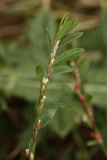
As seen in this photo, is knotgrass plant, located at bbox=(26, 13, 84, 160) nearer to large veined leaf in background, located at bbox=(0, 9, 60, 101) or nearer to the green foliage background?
the green foliage background

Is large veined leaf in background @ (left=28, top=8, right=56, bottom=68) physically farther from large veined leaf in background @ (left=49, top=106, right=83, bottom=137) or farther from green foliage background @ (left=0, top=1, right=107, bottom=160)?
large veined leaf in background @ (left=49, top=106, right=83, bottom=137)

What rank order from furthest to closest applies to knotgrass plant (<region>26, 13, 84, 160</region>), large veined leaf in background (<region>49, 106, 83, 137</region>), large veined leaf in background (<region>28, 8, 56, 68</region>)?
large veined leaf in background (<region>28, 8, 56, 68</region>)
large veined leaf in background (<region>49, 106, 83, 137</region>)
knotgrass plant (<region>26, 13, 84, 160</region>)

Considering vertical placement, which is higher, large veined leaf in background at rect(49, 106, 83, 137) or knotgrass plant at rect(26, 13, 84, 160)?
knotgrass plant at rect(26, 13, 84, 160)

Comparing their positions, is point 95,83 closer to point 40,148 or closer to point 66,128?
point 66,128

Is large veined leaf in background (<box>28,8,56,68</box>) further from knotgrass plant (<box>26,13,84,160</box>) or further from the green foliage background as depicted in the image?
knotgrass plant (<box>26,13,84,160</box>)

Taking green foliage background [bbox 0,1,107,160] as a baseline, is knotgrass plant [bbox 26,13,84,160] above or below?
above

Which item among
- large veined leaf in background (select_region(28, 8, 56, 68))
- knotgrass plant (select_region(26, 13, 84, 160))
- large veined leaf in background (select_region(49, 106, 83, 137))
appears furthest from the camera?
large veined leaf in background (select_region(28, 8, 56, 68))

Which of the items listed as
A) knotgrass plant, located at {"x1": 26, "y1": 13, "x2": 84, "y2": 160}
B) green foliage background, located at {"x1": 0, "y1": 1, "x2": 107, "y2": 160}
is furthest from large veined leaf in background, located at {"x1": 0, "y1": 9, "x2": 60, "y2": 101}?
knotgrass plant, located at {"x1": 26, "y1": 13, "x2": 84, "y2": 160}

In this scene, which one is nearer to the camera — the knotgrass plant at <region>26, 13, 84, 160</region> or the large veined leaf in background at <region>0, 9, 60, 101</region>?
the knotgrass plant at <region>26, 13, 84, 160</region>

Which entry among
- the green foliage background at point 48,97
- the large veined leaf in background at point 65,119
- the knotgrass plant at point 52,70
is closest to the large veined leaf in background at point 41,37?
the green foliage background at point 48,97

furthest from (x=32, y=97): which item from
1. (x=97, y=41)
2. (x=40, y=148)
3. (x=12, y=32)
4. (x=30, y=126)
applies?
(x=12, y=32)

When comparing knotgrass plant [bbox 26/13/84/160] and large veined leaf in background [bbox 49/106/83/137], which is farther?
large veined leaf in background [bbox 49/106/83/137]
